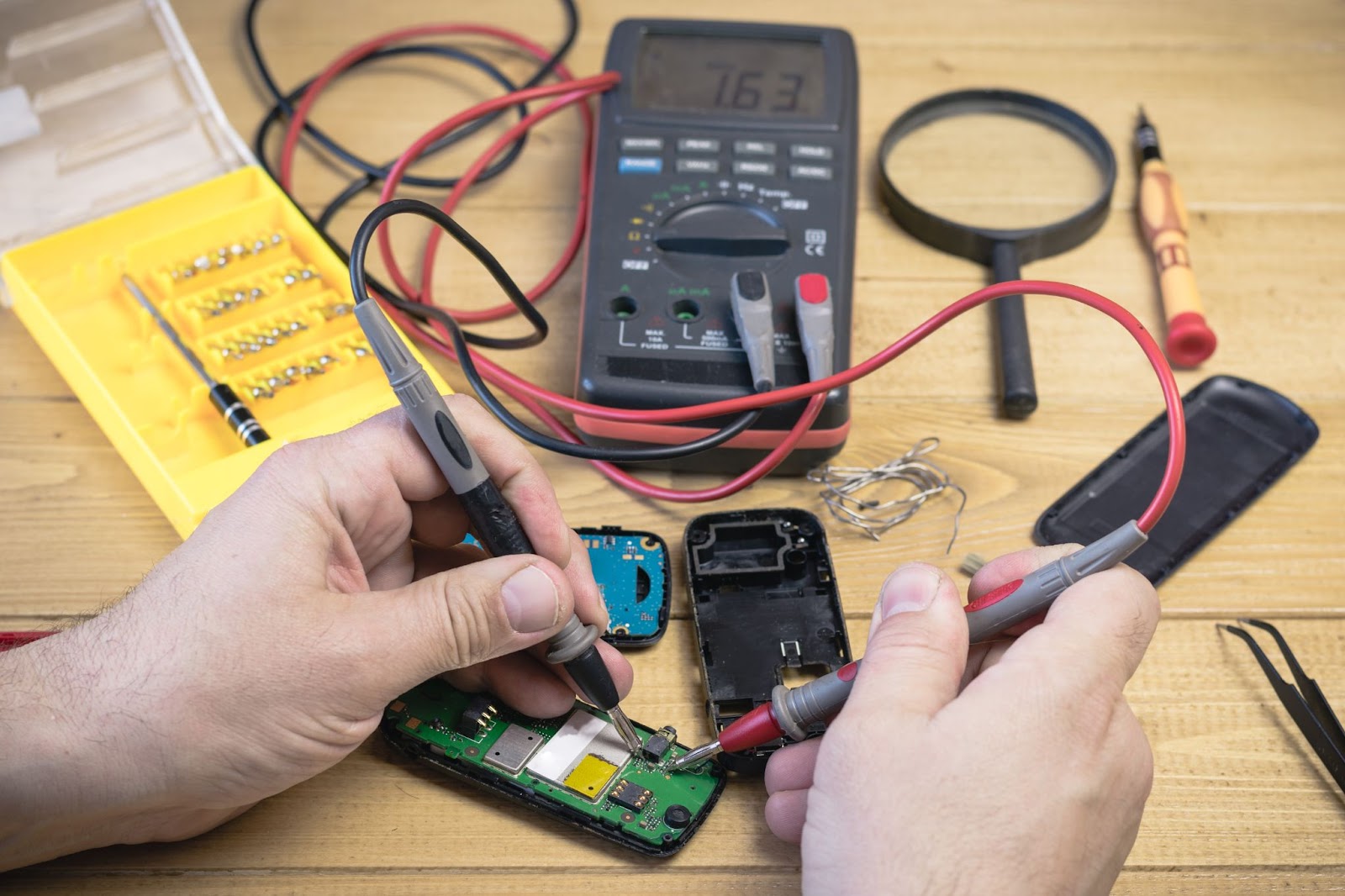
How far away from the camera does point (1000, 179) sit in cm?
129

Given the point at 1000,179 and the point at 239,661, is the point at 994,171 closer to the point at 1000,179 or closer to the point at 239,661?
the point at 1000,179

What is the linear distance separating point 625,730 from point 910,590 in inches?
9.4

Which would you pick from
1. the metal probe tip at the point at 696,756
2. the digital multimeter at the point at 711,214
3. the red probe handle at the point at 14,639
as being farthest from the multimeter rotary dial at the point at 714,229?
the red probe handle at the point at 14,639

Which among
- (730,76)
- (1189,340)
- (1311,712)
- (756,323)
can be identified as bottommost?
(1311,712)

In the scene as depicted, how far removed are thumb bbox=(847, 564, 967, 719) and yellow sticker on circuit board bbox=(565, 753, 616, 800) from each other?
207 mm

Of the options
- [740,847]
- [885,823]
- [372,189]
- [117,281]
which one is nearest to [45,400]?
[117,281]

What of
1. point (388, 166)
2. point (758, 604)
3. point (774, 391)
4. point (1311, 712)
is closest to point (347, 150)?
point (388, 166)

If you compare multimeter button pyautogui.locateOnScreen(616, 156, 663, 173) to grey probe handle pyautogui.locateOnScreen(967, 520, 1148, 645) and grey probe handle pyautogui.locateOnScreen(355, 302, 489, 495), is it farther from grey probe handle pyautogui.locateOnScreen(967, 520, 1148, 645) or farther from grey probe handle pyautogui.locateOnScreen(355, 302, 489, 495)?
grey probe handle pyautogui.locateOnScreen(967, 520, 1148, 645)

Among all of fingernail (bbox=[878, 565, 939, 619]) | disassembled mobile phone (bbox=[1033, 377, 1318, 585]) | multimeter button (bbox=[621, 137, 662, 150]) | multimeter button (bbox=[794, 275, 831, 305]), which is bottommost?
disassembled mobile phone (bbox=[1033, 377, 1318, 585])

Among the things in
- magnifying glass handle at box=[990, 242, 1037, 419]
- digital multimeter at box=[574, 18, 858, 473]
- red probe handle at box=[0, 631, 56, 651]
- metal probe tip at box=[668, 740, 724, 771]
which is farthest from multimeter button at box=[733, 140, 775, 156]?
red probe handle at box=[0, 631, 56, 651]

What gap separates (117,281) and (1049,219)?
94 centimetres

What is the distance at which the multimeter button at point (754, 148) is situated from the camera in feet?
3.81

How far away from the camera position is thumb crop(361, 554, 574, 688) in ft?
2.40

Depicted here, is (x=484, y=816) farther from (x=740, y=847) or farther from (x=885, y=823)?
(x=885, y=823)
